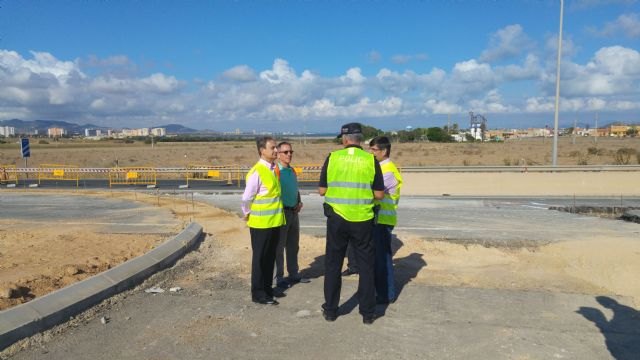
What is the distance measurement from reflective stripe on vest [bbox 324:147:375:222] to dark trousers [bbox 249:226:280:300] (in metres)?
1.05

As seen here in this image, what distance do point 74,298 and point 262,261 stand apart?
6.62 feet

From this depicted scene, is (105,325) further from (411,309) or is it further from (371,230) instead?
(411,309)

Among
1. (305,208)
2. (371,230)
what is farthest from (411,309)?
(305,208)

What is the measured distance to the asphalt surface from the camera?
470 cm

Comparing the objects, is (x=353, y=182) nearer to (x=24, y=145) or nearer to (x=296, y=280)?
(x=296, y=280)

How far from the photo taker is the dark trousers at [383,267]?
19.9 feet

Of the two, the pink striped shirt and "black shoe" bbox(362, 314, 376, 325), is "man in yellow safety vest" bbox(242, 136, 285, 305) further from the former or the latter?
"black shoe" bbox(362, 314, 376, 325)

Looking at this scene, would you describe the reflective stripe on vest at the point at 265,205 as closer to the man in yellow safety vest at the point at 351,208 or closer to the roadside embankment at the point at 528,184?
the man in yellow safety vest at the point at 351,208

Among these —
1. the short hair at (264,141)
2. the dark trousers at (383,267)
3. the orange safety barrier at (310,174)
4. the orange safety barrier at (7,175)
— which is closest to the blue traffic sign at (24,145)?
the orange safety barrier at (7,175)

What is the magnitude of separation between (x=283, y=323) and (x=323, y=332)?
19.0 inches

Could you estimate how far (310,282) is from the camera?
7.08 m

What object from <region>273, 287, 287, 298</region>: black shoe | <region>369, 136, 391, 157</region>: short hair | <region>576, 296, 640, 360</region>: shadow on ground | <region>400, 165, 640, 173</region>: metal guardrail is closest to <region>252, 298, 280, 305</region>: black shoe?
<region>273, 287, 287, 298</region>: black shoe

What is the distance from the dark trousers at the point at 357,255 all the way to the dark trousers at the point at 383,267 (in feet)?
1.80

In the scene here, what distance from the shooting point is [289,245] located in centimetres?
704
